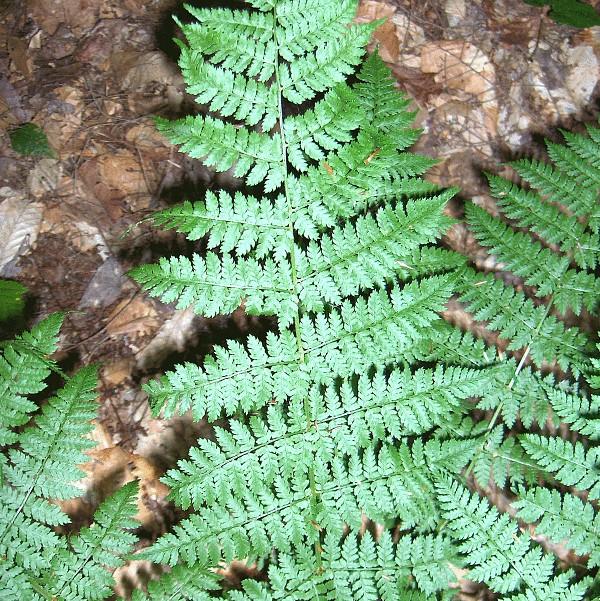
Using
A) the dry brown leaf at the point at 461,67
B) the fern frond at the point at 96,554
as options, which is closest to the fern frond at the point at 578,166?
the dry brown leaf at the point at 461,67

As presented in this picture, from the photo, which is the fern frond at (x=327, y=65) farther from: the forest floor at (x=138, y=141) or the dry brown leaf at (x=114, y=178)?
the dry brown leaf at (x=114, y=178)

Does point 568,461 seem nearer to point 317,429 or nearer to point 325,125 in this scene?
point 317,429

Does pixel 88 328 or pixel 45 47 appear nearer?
pixel 88 328

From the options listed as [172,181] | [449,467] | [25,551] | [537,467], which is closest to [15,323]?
[172,181]

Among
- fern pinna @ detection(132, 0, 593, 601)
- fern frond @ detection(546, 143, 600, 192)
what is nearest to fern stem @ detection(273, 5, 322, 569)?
fern pinna @ detection(132, 0, 593, 601)

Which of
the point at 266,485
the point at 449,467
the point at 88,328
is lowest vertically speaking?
the point at 88,328

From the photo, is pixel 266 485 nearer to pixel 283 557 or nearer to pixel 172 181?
pixel 283 557

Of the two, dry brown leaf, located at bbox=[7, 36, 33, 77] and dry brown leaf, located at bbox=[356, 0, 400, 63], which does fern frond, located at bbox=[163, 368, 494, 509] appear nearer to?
dry brown leaf, located at bbox=[356, 0, 400, 63]
